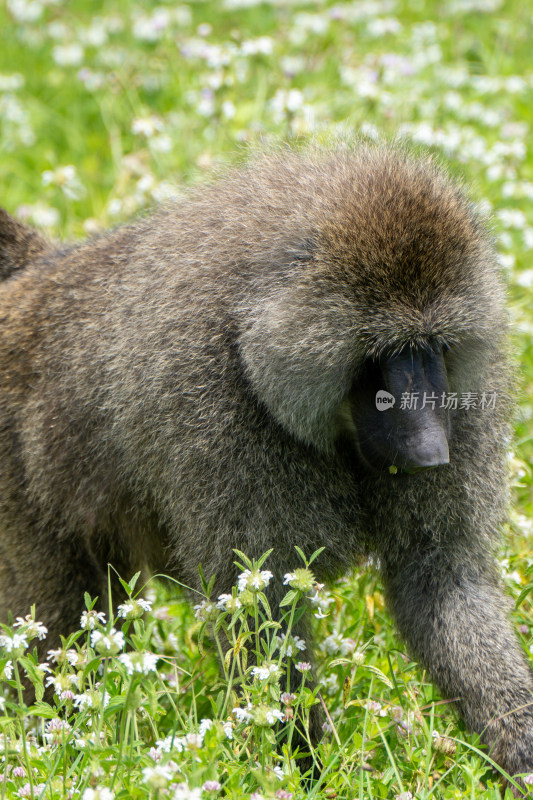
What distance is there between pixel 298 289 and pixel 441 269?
354 mm

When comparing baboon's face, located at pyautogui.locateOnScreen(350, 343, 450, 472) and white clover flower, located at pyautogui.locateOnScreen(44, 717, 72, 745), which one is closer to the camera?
white clover flower, located at pyautogui.locateOnScreen(44, 717, 72, 745)

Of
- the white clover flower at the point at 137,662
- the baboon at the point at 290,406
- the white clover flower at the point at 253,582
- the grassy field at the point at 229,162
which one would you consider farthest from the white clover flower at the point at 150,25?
the white clover flower at the point at 137,662

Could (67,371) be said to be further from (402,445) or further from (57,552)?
(402,445)

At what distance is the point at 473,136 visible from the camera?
235 inches

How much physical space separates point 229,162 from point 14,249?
0.78 metres

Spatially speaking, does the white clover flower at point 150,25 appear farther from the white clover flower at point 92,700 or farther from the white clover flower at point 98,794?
the white clover flower at point 98,794

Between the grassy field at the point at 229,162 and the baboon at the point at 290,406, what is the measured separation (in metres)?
0.18

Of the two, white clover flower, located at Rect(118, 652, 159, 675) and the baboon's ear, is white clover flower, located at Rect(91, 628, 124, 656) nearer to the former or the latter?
white clover flower, located at Rect(118, 652, 159, 675)

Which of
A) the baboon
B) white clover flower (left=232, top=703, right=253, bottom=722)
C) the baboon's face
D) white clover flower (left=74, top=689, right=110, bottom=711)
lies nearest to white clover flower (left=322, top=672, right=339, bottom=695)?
the baboon

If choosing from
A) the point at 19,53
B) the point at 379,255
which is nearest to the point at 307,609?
the point at 379,255

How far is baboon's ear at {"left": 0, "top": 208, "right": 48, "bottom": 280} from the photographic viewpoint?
3.59m

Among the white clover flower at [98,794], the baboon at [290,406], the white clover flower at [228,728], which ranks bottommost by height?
the white clover flower at [98,794]

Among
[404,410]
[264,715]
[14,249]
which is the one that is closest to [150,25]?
[14,249]

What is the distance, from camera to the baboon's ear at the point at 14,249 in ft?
11.8
